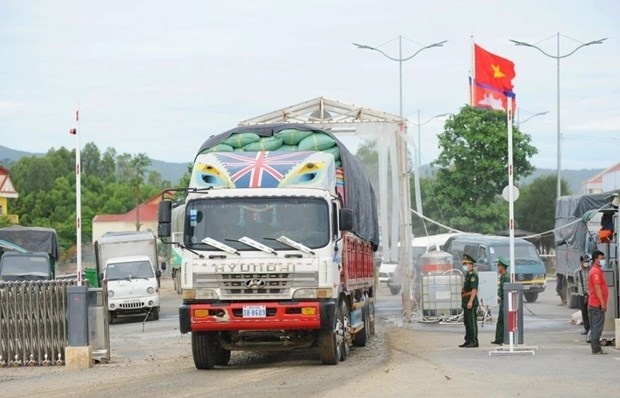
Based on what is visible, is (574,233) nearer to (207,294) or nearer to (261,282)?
(261,282)

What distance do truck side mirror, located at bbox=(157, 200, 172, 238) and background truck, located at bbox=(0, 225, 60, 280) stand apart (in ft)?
65.8

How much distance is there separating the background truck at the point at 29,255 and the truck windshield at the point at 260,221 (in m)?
20.2

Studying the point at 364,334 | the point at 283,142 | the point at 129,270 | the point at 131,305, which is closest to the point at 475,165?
the point at 129,270

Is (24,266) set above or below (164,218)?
below

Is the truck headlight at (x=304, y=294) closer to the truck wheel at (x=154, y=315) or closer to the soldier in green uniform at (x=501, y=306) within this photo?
the soldier in green uniform at (x=501, y=306)

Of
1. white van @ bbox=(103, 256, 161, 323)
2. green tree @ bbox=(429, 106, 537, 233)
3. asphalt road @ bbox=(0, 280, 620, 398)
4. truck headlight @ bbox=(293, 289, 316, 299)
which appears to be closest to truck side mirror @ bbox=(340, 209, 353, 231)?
truck headlight @ bbox=(293, 289, 316, 299)

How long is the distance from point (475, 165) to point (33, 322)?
50.7 m

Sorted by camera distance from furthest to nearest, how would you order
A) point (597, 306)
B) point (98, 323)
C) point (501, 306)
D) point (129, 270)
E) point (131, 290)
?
1. point (129, 270)
2. point (131, 290)
3. point (501, 306)
4. point (98, 323)
5. point (597, 306)

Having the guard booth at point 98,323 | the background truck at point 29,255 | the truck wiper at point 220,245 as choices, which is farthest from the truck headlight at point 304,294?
the background truck at point 29,255

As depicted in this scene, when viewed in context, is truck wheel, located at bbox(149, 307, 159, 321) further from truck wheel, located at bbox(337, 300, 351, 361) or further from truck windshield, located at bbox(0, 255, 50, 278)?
truck wheel, located at bbox(337, 300, 351, 361)

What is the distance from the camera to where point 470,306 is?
79.6 feet

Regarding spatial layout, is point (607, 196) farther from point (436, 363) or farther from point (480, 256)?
point (436, 363)

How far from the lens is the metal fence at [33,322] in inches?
870

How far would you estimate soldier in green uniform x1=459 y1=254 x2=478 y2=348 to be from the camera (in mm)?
24078
